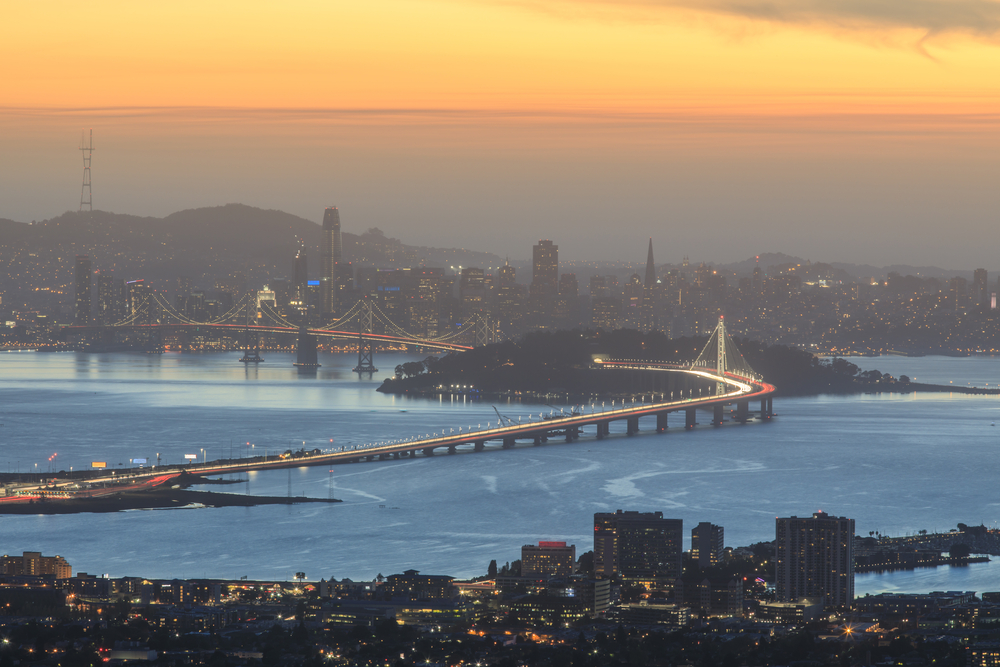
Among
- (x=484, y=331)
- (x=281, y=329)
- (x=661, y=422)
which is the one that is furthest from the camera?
(x=484, y=331)

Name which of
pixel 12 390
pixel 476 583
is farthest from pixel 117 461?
pixel 12 390

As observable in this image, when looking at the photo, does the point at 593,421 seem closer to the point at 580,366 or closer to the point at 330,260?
the point at 580,366

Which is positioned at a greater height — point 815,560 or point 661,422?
point 661,422

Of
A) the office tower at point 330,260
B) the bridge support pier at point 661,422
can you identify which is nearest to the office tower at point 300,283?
the office tower at point 330,260

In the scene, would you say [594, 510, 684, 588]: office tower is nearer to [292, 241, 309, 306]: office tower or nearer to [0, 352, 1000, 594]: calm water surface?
[0, 352, 1000, 594]: calm water surface

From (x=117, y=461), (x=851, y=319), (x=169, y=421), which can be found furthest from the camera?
(x=851, y=319)

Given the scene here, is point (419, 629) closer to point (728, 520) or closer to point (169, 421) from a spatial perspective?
point (728, 520)

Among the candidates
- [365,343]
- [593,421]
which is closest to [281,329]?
[365,343]

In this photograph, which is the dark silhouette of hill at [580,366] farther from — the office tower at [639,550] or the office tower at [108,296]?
the office tower at [108,296]
